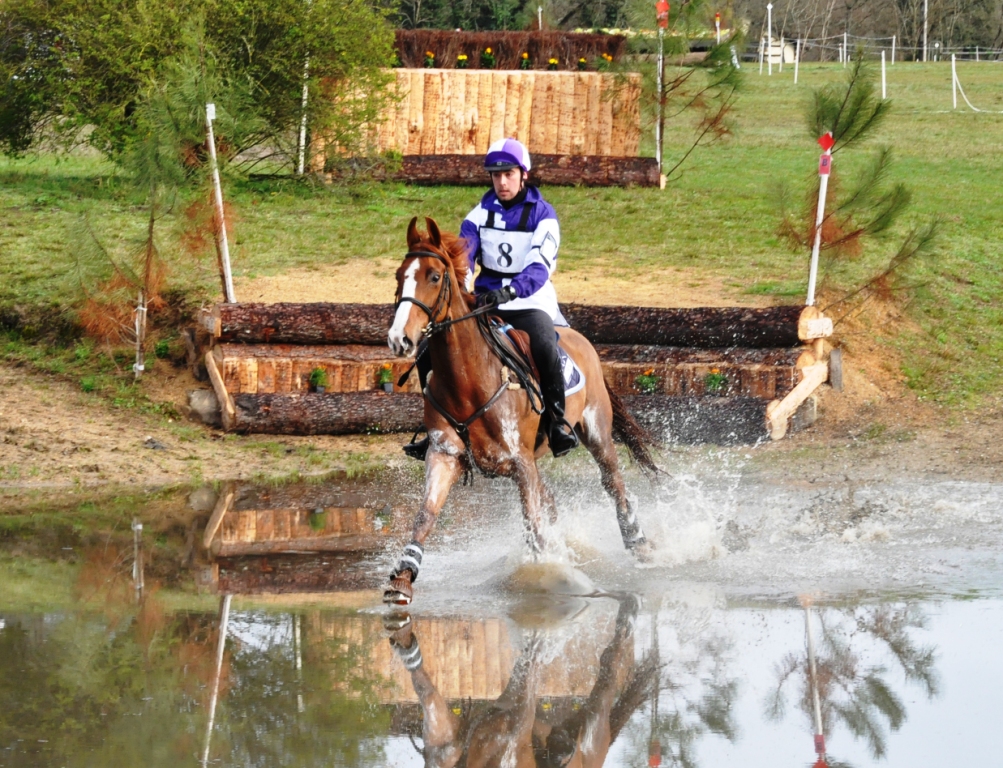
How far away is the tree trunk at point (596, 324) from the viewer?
517 inches

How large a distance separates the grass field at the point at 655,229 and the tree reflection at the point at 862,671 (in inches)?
250

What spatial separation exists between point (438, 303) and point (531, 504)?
1.35 m

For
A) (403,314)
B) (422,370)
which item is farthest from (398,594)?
(403,314)

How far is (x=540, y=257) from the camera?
803cm

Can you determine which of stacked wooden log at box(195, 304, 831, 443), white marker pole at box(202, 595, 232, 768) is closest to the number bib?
white marker pole at box(202, 595, 232, 768)

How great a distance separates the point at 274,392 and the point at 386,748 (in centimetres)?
761

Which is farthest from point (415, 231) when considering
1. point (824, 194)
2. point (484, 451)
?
point (824, 194)

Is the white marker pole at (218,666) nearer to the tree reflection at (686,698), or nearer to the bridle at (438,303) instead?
the tree reflection at (686,698)

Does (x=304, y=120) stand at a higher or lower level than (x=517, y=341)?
higher

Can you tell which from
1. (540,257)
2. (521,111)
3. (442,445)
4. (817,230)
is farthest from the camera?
(521,111)

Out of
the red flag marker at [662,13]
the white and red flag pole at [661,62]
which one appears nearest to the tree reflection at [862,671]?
the white and red flag pole at [661,62]

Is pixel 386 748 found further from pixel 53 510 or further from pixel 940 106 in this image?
pixel 940 106

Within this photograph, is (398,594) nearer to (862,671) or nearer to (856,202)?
(862,671)

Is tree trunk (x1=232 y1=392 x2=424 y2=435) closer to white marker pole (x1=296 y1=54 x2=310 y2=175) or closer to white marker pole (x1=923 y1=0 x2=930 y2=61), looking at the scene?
white marker pole (x1=296 y1=54 x2=310 y2=175)
